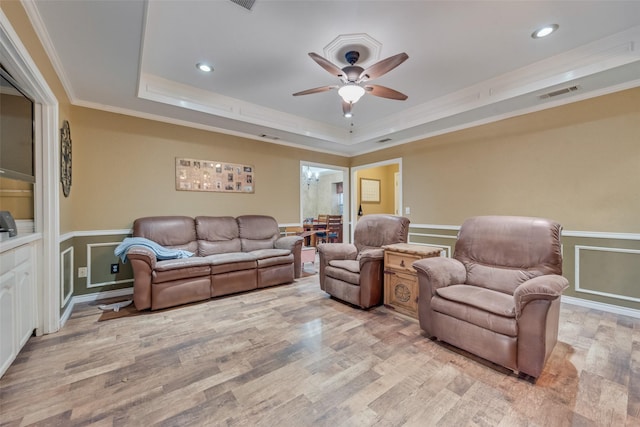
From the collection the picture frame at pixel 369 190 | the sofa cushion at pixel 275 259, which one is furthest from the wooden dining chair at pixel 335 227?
the sofa cushion at pixel 275 259

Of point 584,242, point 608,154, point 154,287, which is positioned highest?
point 608,154

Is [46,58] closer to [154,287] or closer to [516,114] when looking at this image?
[154,287]

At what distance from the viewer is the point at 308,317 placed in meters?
2.78

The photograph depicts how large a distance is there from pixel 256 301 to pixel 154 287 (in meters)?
1.14

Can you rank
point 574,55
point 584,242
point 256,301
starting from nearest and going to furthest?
point 574,55 < point 584,242 < point 256,301

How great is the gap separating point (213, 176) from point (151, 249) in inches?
62.3

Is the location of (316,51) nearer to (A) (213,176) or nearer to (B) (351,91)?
(B) (351,91)

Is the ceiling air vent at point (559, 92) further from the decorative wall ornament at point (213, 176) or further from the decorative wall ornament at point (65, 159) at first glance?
the decorative wall ornament at point (65, 159)

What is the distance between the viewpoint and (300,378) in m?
1.77

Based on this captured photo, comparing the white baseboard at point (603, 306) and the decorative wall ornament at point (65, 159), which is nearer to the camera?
the decorative wall ornament at point (65, 159)

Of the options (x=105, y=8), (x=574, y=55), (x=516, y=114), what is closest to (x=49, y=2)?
(x=105, y=8)

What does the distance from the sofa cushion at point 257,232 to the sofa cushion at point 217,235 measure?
0.31 feet

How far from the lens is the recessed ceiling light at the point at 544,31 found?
7.47 ft

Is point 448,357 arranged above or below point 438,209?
below
